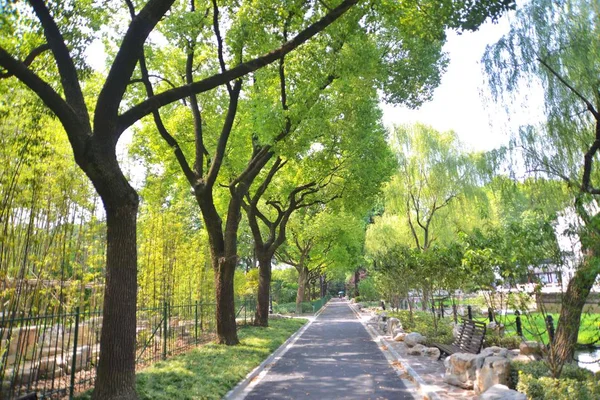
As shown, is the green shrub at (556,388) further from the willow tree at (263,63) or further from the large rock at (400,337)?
the large rock at (400,337)

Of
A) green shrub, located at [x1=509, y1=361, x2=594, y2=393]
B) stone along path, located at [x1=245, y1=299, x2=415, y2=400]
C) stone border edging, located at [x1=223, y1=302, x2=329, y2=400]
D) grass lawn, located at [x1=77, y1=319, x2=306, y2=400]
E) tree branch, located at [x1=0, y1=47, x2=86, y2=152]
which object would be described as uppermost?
tree branch, located at [x1=0, y1=47, x2=86, y2=152]

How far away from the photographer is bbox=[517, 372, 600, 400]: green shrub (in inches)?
225

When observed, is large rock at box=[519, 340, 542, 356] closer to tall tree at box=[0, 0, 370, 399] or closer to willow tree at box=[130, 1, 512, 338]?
willow tree at box=[130, 1, 512, 338]

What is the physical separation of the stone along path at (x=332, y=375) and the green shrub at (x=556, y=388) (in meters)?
2.24

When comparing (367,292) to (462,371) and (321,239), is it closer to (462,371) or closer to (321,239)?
(321,239)

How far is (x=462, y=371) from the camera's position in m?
8.50

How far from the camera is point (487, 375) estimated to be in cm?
739

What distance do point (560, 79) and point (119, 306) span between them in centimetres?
875

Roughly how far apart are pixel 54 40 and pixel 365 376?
346 inches

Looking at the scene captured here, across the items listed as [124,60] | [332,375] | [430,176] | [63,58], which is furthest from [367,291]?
[63,58]

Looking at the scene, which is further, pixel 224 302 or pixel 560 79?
pixel 224 302

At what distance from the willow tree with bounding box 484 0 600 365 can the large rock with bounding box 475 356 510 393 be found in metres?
3.16

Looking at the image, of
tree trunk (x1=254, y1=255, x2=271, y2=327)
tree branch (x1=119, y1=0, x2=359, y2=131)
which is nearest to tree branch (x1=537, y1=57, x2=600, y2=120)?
tree branch (x1=119, y1=0, x2=359, y2=131)

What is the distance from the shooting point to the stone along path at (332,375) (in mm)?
8391
